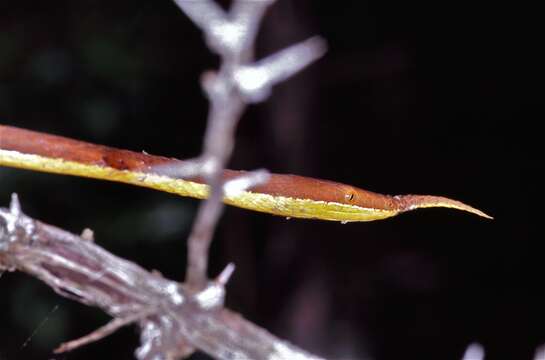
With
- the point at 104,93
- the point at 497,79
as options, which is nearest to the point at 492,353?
the point at 497,79

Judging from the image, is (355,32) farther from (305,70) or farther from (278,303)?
(278,303)

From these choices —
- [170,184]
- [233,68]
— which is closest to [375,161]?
[170,184]

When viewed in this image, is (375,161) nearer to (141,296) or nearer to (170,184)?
(170,184)

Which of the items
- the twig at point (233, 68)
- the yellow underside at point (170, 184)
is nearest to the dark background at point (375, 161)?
the yellow underside at point (170, 184)

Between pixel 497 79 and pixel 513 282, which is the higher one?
pixel 497 79

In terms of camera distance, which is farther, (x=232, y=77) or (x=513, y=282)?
(x=513, y=282)

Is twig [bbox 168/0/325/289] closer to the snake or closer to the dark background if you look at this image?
the snake

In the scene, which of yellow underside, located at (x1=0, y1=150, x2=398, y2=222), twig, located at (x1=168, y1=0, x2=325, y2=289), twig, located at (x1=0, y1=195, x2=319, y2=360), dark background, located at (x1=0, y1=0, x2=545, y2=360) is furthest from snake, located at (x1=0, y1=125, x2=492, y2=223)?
dark background, located at (x1=0, y1=0, x2=545, y2=360)
